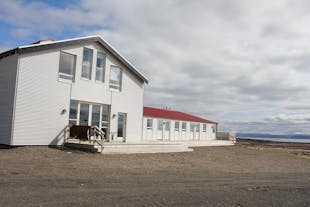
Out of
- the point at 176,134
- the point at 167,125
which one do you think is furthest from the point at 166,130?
the point at 176,134

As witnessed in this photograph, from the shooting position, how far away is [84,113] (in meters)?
21.4

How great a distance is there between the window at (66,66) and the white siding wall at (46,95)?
263mm

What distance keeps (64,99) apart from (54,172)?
8.72 m

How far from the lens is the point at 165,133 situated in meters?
33.0

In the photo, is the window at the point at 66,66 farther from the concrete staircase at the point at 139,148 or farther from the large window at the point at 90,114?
the concrete staircase at the point at 139,148

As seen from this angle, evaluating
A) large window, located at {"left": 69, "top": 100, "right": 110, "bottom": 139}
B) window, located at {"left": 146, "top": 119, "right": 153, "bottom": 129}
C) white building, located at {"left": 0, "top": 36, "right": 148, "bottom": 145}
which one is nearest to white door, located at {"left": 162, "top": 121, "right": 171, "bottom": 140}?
window, located at {"left": 146, "top": 119, "right": 153, "bottom": 129}

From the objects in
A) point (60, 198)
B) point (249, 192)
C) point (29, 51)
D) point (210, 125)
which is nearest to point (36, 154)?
point (29, 51)

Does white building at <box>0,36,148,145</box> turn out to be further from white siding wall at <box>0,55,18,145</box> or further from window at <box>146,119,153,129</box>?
window at <box>146,119,153,129</box>

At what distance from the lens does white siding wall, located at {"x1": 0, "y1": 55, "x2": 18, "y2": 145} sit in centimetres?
1809

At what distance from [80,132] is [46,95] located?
2872 millimetres

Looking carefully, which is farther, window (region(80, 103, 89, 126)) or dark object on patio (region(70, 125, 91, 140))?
window (region(80, 103, 89, 126))

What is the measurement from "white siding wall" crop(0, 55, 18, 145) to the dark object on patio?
361 cm

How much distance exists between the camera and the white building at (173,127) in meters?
31.4

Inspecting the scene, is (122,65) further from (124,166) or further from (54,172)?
(54,172)
